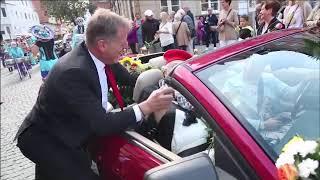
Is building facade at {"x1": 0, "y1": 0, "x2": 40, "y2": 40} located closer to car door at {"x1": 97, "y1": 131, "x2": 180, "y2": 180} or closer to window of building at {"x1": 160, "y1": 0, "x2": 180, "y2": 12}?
window of building at {"x1": 160, "y1": 0, "x2": 180, "y2": 12}

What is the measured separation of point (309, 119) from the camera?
175cm

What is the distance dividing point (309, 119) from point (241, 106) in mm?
287

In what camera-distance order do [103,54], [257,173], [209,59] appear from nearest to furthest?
1. [257,173]
2. [209,59]
3. [103,54]

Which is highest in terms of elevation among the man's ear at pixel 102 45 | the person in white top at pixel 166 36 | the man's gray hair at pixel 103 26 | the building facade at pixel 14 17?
the man's gray hair at pixel 103 26

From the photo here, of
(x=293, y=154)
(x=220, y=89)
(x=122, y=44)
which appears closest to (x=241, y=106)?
(x=220, y=89)

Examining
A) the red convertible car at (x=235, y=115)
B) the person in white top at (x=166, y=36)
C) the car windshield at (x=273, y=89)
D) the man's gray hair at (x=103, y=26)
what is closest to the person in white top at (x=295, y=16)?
the person in white top at (x=166, y=36)

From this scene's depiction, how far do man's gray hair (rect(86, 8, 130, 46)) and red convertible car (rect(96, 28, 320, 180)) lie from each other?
528mm

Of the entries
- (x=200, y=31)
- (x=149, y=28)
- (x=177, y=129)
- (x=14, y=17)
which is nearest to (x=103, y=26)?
(x=177, y=129)

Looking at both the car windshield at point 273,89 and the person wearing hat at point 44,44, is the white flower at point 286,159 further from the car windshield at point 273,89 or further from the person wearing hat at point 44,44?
the person wearing hat at point 44,44

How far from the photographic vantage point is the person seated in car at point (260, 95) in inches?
70.6

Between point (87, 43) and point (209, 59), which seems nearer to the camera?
point (209, 59)

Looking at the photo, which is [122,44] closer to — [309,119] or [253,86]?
[253,86]

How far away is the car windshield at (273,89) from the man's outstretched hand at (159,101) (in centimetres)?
31

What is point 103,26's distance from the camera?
7.80 feet
